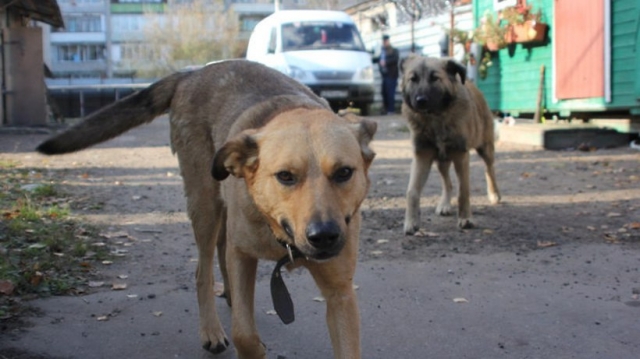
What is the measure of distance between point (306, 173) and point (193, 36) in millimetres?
60907

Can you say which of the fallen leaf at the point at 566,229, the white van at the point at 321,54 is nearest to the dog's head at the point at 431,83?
the fallen leaf at the point at 566,229

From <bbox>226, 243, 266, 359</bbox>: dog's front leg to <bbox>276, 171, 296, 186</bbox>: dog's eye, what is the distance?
21.3 inches

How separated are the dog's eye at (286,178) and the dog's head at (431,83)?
13.0 feet

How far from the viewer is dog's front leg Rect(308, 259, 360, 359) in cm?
307

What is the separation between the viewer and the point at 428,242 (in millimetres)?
6234

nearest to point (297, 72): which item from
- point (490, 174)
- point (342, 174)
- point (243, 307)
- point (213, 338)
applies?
point (490, 174)

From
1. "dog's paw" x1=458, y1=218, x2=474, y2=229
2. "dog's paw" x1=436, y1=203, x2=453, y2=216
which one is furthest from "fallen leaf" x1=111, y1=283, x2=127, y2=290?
"dog's paw" x1=436, y1=203, x2=453, y2=216

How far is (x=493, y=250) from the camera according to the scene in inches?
232

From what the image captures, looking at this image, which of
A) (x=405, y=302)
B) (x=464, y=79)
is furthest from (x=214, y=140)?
(x=464, y=79)

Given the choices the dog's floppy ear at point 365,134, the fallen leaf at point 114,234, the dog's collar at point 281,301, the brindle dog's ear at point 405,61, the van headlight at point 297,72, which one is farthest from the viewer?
the van headlight at point 297,72

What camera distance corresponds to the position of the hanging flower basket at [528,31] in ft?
47.0

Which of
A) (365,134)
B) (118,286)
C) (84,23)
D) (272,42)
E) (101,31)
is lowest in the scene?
(118,286)

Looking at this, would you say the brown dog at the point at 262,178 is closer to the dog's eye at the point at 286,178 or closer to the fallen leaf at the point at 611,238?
the dog's eye at the point at 286,178

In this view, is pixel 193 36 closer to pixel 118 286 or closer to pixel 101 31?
pixel 101 31
